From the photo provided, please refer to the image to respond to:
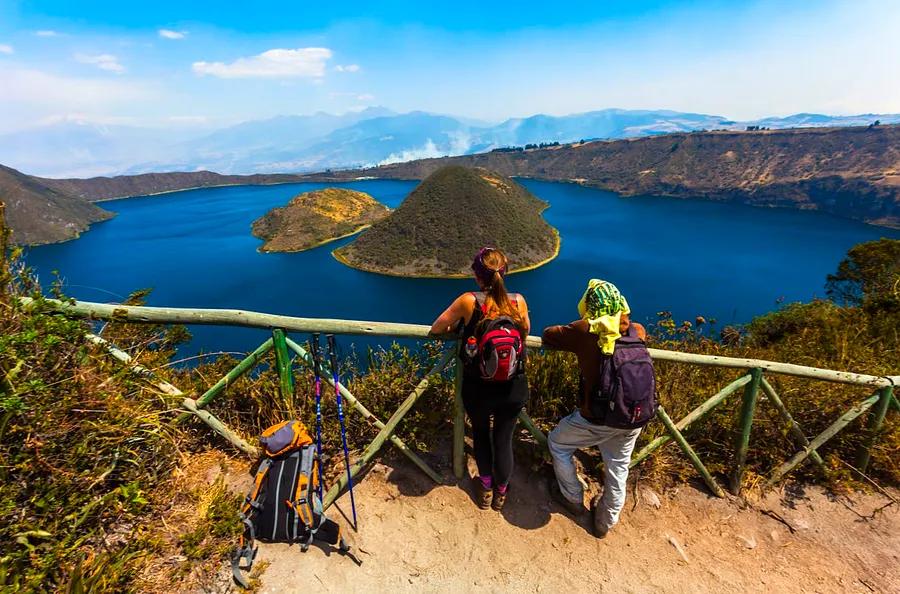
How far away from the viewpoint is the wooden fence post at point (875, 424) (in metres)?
3.68

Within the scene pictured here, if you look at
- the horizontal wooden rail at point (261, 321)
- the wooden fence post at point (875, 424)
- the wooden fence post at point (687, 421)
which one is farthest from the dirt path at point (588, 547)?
the horizontal wooden rail at point (261, 321)

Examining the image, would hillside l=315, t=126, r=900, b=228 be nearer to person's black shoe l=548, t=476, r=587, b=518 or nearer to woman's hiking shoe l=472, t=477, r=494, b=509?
person's black shoe l=548, t=476, r=587, b=518

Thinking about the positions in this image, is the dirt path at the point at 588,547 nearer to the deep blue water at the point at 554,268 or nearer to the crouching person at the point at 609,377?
the crouching person at the point at 609,377

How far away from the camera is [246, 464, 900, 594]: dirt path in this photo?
2988 millimetres

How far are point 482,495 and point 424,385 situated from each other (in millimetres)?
1051

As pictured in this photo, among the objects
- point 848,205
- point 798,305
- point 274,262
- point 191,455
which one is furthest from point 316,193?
point 848,205

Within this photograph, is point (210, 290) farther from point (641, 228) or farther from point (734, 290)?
point (641, 228)

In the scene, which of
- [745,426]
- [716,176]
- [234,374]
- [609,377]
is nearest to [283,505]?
[234,374]

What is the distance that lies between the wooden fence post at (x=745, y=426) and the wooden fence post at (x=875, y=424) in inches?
43.0

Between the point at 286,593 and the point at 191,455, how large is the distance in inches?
55.6

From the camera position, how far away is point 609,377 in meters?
2.77

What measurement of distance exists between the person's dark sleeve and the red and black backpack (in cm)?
33

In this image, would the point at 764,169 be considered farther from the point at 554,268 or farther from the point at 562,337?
the point at 562,337

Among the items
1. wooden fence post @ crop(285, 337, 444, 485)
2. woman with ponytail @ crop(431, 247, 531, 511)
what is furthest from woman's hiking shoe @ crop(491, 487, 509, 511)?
wooden fence post @ crop(285, 337, 444, 485)
